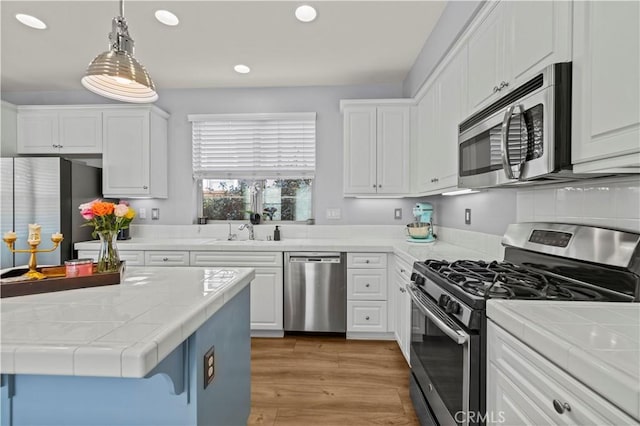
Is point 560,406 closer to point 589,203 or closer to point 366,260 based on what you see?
point 589,203

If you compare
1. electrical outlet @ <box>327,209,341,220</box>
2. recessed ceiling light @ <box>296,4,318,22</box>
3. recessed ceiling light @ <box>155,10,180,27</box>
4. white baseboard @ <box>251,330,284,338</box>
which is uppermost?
recessed ceiling light @ <box>296,4,318,22</box>

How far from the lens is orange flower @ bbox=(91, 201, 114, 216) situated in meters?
1.36

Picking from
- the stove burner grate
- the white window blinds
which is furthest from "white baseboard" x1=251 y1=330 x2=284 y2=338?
the stove burner grate

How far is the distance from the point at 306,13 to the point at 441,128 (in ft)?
4.36

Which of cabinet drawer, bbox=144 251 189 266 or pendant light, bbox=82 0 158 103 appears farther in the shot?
cabinet drawer, bbox=144 251 189 266

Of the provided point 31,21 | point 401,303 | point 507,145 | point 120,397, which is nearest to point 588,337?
point 507,145

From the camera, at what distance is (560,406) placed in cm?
80

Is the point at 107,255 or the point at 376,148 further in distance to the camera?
the point at 376,148

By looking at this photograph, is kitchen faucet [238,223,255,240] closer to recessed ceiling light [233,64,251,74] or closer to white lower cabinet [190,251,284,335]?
white lower cabinet [190,251,284,335]

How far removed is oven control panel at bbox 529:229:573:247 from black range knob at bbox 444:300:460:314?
587 mm

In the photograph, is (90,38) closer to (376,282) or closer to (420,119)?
(420,119)

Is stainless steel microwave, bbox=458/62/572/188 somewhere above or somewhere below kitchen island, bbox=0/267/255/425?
above

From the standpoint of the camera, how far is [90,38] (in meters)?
2.83

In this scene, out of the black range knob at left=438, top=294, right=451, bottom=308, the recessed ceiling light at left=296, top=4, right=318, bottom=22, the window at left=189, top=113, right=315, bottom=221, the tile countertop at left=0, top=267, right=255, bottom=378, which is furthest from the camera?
the window at left=189, top=113, right=315, bottom=221
